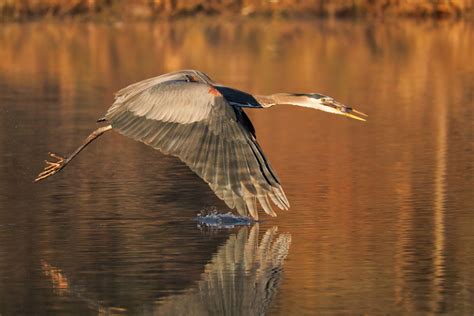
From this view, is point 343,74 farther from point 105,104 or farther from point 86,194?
point 86,194

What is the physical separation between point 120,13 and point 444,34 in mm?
8190

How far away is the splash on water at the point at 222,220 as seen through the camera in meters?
10.4

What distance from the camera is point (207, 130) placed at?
31.4 feet

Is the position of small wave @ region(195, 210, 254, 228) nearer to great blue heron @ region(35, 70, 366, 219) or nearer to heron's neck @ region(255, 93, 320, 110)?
great blue heron @ region(35, 70, 366, 219)

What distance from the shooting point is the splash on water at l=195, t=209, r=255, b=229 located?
10.4m

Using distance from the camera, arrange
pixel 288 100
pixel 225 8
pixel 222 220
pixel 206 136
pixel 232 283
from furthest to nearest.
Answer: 1. pixel 225 8
2. pixel 288 100
3. pixel 222 220
4. pixel 206 136
5. pixel 232 283

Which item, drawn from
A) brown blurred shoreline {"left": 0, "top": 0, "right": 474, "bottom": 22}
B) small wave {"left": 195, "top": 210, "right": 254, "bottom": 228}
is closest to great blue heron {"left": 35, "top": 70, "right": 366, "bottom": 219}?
small wave {"left": 195, "top": 210, "right": 254, "bottom": 228}

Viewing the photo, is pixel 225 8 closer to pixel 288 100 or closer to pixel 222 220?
pixel 288 100

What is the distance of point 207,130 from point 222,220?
114 cm

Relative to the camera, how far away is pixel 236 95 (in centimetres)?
1045

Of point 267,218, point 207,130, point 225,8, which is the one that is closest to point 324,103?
point 267,218

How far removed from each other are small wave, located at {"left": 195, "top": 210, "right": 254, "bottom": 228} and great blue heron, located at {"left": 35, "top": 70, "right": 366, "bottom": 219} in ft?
2.05

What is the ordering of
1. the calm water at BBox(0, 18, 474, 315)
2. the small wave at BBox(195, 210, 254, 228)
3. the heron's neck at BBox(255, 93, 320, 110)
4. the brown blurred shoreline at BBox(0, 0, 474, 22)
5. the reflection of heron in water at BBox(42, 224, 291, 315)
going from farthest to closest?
the brown blurred shoreline at BBox(0, 0, 474, 22), the heron's neck at BBox(255, 93, 320, 110), the small wave at BBox(195, 210, 254, 228), the calm water at BBox(0, 18, 474, 315), the reflection of heron in water at BBox(42, 224, 291, 315)

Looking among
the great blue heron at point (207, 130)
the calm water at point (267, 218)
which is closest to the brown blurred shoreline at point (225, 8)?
the calm water at point (267, 218)
